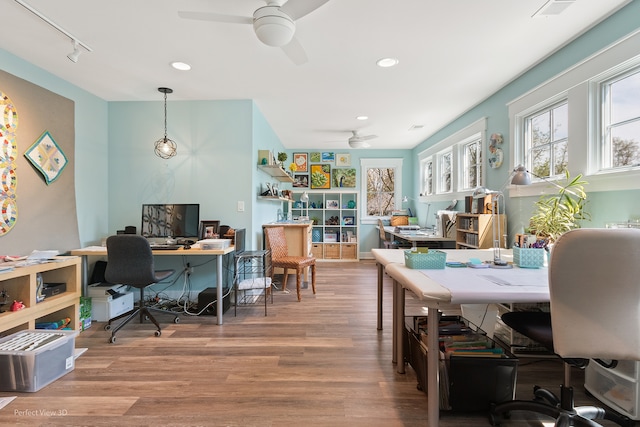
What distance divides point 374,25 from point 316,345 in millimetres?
2499

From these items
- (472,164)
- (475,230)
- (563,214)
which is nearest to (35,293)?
(563,214)

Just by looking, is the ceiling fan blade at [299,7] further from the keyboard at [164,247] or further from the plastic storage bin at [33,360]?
the plastic storage bin at [33,360]

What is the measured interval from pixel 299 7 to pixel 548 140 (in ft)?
8.61

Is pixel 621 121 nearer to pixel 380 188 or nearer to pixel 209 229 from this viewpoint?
pixel 209 229

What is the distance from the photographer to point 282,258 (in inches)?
149

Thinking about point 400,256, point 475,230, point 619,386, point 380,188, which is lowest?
point 619,386

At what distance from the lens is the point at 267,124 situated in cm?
461

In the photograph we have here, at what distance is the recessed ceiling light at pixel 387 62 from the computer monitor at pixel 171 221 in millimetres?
2354

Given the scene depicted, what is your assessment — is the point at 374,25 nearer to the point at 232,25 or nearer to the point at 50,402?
the point at 232,25

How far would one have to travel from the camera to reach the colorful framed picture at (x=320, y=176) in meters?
6.71

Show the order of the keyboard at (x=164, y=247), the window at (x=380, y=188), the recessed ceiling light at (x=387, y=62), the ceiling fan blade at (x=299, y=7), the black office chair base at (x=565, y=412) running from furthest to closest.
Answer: the window at (x=380, y=188) < the keyboard at (x=164, y=247) < the recessed ceiling light at (x=387, y=62) < the ceiling fan blade at (x=299, y=7) < the black office chair base at (x=565, y=412)

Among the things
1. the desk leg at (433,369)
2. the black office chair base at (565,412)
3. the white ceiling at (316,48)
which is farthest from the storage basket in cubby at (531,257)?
the white ceiling at (316,48)

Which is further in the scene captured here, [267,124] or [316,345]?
[267,124]

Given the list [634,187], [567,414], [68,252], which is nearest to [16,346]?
[68,252]
